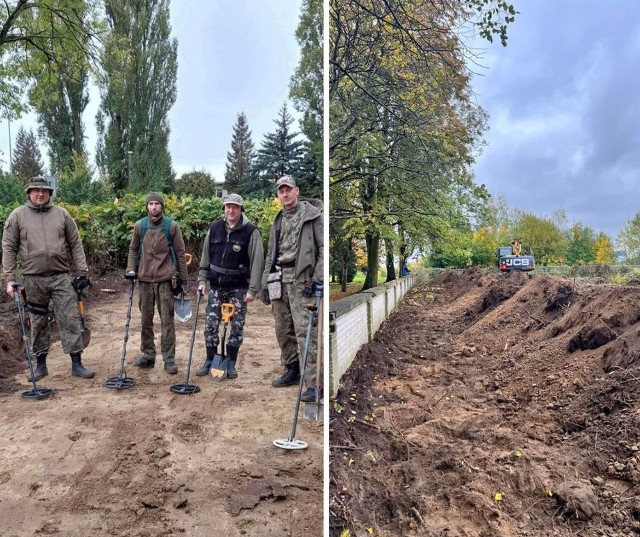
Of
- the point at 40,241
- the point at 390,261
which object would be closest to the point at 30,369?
the point at 40,241

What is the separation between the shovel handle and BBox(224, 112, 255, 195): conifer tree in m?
0.28

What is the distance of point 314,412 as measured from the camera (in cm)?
119

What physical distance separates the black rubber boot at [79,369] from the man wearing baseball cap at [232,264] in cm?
26

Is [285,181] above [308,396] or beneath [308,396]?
above

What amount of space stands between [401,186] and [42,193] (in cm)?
156

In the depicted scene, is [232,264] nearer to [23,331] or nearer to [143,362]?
[143,362]

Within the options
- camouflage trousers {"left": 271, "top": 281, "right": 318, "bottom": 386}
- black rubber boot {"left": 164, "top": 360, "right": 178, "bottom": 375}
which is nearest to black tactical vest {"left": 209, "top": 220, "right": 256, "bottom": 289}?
camouflage trousers {"left": 271, "top": 281, "right": 318, "bottom": 386}

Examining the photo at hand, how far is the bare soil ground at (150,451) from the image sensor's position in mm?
954

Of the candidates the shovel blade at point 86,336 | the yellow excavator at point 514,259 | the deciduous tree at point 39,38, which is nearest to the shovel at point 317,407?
the shovel blade at point 86,336

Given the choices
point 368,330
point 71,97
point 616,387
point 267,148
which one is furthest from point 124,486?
point 616,387

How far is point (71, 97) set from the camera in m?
1.16

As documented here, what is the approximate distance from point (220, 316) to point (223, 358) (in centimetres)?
11

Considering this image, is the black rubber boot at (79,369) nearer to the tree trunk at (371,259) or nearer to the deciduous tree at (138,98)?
the deciduous tree at (138,98)

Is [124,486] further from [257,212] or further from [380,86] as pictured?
[380,86]
